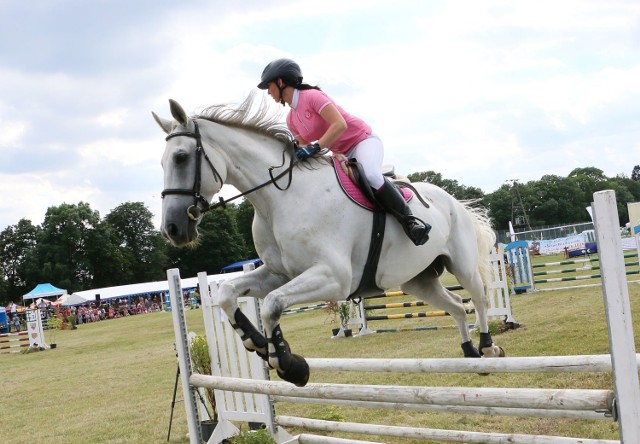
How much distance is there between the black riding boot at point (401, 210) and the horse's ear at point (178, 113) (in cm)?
121

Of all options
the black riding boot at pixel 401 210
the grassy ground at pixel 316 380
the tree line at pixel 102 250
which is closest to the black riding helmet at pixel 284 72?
the black riding boot at pixel 401 210

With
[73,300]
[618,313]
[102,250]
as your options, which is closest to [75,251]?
[102,250]

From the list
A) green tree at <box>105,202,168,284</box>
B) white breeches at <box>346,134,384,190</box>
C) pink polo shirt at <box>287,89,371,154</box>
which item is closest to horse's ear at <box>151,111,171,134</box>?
pink polo shirt at <box>287,89,371,154</box>

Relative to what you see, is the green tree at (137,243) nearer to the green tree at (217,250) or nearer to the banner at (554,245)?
the green tree at (217,250)

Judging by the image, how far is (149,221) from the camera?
78250 millimetres

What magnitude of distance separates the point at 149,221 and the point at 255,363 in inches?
2969

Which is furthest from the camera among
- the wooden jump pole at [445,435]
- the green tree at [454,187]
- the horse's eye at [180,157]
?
the green tree at [454,187]

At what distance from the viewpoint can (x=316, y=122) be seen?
397cm

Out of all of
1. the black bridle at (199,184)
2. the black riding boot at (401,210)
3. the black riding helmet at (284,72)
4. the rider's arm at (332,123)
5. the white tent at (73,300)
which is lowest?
the white tent at (73,300)

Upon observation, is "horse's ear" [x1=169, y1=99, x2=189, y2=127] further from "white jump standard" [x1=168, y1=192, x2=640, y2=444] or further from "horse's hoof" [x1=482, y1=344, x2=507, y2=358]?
"horse's hoof" [x1=482, y1=344, x2=507, y2=358]

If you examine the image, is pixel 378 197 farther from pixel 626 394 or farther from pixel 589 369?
pixel 626 394

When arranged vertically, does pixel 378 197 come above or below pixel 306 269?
Answer: above

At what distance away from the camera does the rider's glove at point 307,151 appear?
3.85m

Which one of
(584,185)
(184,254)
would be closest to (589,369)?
(184,254)
